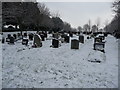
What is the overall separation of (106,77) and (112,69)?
1873mm

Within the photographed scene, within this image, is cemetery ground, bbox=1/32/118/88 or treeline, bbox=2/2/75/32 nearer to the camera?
cemetery ground, bbox=1/32/118/88

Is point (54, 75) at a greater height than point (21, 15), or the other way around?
point (21, 15)

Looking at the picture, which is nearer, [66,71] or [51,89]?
[51,89]

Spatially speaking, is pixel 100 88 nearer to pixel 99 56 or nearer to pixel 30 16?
pixel 99 56

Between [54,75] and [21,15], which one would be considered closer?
[54,75]

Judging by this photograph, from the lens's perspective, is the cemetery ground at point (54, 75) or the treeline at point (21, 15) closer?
the cemetery ground at point (54, 75)

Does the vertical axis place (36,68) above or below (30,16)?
below

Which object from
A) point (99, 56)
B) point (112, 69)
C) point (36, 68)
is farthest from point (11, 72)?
point (99, 56)

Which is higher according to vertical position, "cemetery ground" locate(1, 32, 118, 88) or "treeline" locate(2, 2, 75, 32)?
"treeline" locate(2, 2, 75, 32)

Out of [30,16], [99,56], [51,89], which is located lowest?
[51,89]

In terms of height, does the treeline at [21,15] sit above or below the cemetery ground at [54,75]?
above

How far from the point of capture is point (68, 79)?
28.3ft

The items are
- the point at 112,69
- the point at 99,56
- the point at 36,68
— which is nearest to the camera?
the point at 36,68

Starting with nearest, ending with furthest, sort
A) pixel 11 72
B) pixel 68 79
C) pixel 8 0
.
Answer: pixel 68 79 → pixel 11 72 → pixel 8 0
